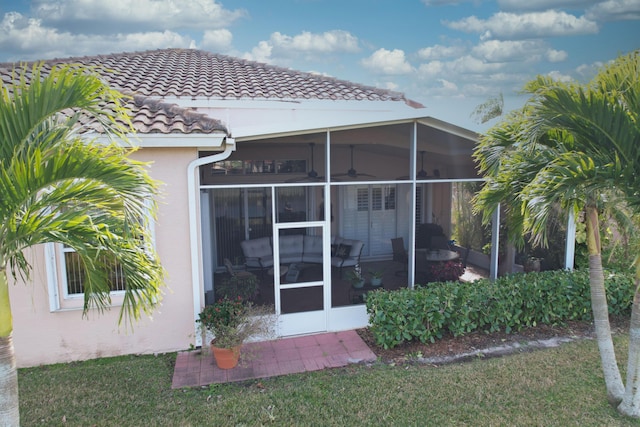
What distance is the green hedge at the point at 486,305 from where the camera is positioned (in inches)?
304

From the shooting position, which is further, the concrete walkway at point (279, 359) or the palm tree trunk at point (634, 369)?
the concrete walkway at point (279, 359)

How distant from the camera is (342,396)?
609cm

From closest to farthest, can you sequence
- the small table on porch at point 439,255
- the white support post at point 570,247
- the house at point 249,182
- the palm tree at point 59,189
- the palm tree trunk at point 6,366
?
the palm tree at point 59,189 → the palm tree trunk at point 6,366 → the house at point 249,182 → the white support post at point 570,247 → the small table on porch at point 439,255

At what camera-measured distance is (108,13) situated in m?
20.5

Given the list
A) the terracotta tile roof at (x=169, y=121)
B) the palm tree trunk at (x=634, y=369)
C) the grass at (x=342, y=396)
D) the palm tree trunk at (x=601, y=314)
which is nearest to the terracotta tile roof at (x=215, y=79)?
the terracotta tile roof at (x=169, y=121)

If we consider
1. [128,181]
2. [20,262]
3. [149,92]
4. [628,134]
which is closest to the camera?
[128,181]

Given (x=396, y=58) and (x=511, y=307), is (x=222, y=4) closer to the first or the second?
(x=396, y=58)

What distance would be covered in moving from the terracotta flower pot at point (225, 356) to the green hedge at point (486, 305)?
2.58 meters

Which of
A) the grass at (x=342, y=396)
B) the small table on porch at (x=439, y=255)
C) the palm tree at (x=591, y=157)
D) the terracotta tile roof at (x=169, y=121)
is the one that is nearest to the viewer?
the palm tree at (x=591, y=157)

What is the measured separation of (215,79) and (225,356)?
27.9ft

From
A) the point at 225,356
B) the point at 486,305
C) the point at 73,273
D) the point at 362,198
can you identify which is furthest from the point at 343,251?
the point at 73,273

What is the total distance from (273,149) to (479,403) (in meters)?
7.05

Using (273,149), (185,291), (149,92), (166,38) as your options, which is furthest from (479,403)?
(166,38)

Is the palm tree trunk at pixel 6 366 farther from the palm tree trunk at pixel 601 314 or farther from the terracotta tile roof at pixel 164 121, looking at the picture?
the palm tree trunk at pixel 601 314
